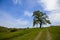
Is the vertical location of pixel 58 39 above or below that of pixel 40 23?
below

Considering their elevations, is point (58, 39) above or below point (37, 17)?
below

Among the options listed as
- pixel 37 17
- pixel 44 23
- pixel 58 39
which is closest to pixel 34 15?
pixel 37 17

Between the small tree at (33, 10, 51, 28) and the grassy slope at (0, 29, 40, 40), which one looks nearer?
the grassy slope at (0, 29, 40, 40)

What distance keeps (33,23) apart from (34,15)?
5.99 meters

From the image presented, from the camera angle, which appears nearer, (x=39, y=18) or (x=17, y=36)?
(x=17, y=36)

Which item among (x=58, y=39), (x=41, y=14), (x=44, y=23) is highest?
(x=41, y=14)

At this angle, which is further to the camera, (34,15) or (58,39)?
(34,15)

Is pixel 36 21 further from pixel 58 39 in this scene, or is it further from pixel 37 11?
pixel 58 39

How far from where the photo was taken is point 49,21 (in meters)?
103

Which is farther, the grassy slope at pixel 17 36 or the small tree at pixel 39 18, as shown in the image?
the small tree at pixel 39 18

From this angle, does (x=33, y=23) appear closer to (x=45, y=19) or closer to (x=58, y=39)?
(x=45, y=19)

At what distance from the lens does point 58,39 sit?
31.8 meters

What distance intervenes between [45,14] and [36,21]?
908 cm

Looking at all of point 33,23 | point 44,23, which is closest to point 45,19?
point 44,23
